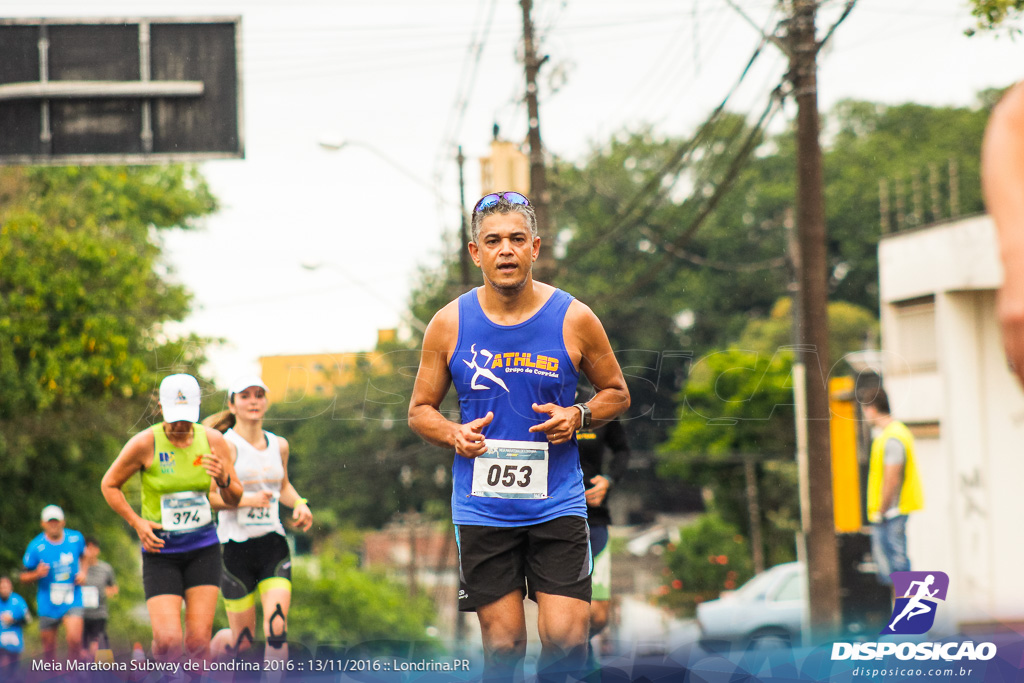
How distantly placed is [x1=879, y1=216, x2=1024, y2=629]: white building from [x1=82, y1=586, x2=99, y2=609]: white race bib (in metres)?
11.5

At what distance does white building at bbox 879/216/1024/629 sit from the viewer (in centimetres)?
1736

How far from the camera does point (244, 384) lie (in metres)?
6.09

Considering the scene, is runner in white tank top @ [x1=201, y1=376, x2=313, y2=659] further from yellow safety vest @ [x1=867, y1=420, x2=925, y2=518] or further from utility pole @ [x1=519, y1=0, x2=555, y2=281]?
utility pole @ [x1=519, y1=0, x2=555, y2=281]

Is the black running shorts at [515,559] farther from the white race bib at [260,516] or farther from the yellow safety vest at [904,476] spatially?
the yellow safety vest at [904,476]

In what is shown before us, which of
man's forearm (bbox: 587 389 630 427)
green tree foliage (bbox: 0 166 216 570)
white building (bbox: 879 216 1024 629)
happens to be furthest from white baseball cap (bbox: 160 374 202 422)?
white building (bbox: 879 216 1024 629)

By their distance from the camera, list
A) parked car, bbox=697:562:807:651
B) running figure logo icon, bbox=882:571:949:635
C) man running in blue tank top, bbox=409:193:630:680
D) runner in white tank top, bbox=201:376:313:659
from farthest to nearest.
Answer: parked car, bbox=697:562:807:651 < running figure logo icon, bbox=882:571:949:635 < runner in white tank top, bbox=201:376:313:659 < man running in blue tank top, bbox=409:193:630:680

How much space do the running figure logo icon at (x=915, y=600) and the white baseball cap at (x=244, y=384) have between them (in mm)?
3625

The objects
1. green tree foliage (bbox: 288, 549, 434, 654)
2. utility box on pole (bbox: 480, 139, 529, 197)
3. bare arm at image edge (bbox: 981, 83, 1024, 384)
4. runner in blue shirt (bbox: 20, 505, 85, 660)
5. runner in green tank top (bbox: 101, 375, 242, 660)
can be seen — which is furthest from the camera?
green tree foliage (bbox: 288, 549, 434, 654)

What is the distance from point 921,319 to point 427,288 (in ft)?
32.6

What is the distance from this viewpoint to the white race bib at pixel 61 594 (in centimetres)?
992

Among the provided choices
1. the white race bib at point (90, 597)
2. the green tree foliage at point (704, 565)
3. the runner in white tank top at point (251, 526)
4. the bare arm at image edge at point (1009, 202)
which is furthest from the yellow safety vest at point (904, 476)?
the green tree foliage at point (704, 565)

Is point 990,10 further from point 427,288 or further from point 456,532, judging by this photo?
point 427,288

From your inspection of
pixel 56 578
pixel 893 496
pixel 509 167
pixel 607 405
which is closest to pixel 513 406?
pixel 607 405

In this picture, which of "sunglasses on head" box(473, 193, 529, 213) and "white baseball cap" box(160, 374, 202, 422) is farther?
"white baseball cap" box(160, 374, 202, 422)
